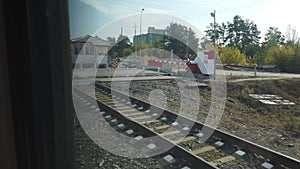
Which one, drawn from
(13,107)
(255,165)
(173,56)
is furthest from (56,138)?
(255,165)

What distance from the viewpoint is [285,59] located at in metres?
0.67

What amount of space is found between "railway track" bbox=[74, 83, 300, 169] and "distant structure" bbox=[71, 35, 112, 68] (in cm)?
11

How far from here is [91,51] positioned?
1.02 m

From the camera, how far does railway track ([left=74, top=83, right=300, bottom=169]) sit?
111 centimetres

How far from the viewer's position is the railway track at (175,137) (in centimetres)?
111

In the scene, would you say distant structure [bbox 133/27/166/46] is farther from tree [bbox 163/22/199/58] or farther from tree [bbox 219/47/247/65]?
tree [bbox 219/47/247/65]

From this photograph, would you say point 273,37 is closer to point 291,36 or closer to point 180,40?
point 291,36

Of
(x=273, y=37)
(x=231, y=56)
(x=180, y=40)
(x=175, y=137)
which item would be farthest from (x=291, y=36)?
(x=175, y=137)

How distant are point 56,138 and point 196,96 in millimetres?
545

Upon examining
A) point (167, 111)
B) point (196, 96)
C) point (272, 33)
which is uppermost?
point (272, 33)

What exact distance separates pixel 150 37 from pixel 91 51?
250 millimetres

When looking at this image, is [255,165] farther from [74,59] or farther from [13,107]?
[13,107]

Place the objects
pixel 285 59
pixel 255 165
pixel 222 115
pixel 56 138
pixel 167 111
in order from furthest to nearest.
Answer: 1. pixel 167 111
2. pixel 255 165
3. pixel 222 115
4. pixel 56 138
5. pixel 285 59

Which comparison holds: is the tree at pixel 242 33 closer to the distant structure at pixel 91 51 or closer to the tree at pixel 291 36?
the tree at pixel 291 36
